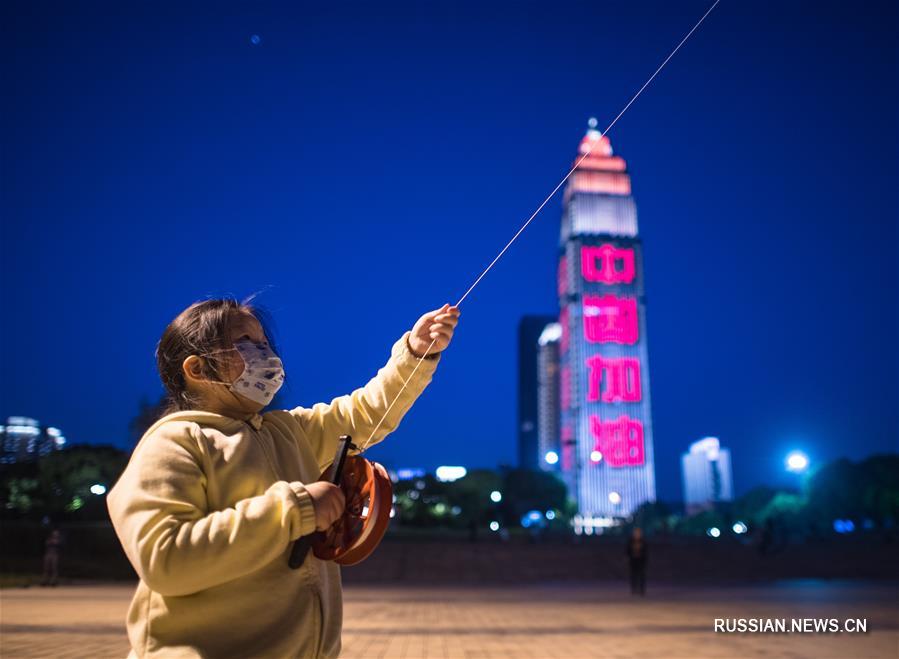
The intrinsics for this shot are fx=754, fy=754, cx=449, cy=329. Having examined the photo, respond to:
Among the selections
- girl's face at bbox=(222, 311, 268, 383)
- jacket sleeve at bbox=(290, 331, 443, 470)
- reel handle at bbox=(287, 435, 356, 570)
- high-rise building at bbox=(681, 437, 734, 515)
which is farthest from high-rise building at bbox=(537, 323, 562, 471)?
reel handle at bbox=(287, 435, 356, 570)

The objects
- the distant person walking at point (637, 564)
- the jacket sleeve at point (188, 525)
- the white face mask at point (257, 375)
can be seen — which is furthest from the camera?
the distant person walking at point (637, 564)

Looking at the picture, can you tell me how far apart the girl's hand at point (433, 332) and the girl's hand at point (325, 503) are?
0.82 metres

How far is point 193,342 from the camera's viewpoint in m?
2.22

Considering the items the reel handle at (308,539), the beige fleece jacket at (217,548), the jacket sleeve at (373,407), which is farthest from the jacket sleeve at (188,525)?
the jacket sleeve at (373,407)

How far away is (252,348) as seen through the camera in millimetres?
2246

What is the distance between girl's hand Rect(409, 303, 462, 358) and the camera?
2.62 metres

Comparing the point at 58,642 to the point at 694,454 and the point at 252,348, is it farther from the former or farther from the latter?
the point at 694,454

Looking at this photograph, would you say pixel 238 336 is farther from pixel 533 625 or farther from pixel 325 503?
pixel 533 625

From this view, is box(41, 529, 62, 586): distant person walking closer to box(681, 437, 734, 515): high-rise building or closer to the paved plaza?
the paved plaza

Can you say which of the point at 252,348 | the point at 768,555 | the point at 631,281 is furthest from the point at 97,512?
the point at 631,281

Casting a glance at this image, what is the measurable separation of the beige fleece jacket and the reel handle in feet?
→ 0.15

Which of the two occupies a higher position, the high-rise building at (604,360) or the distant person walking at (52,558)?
the high-rise building at (604,360)

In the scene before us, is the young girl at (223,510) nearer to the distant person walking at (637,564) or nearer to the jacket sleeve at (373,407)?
the jacket sleeve at (373,407)

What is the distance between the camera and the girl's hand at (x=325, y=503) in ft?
6.08
